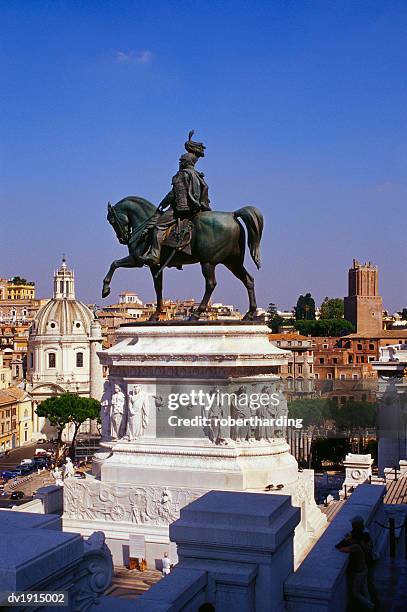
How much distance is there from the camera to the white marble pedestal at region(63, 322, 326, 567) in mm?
14898

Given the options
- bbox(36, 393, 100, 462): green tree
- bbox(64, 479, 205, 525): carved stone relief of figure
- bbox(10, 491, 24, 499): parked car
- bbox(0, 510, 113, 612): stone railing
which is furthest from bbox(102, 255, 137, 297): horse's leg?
bbox(36, 393, 100, 462): green tree

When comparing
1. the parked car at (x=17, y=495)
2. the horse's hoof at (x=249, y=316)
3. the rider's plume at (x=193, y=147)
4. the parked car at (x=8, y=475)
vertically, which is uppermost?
the rider's plume at (x=193, y=147)

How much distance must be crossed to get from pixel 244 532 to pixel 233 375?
9.60 metres


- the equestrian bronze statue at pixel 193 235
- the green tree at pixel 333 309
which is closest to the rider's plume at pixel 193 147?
the equestrian bronze statue at pixel 193 235

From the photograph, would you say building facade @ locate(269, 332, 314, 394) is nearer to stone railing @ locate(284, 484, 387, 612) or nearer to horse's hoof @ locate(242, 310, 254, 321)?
horse's hoof @ locate(242, 310, 254, 321)

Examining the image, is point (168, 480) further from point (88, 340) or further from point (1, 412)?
point (88, 340)

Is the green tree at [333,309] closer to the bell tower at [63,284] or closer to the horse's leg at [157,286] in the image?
the bell tower at [63,284]

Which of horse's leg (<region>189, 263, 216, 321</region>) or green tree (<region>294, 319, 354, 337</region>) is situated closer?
horse's leg (<region>189, 263, 216, 321</region>)

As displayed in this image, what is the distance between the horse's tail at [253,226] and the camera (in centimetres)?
1695

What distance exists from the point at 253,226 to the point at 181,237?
1616 mm

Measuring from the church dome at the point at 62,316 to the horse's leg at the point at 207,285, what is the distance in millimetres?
65486

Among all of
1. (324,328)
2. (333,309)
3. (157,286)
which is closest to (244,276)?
(157,286)

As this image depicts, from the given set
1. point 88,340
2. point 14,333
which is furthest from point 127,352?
point 14,333

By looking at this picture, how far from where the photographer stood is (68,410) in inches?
2534
